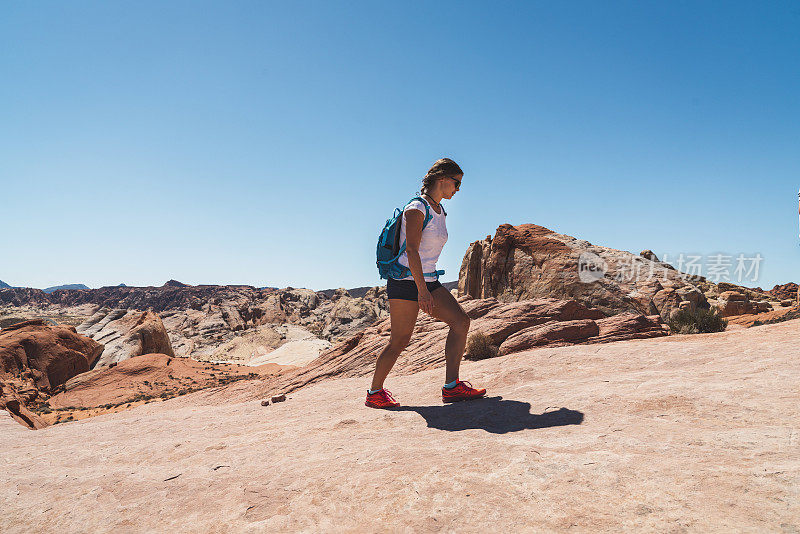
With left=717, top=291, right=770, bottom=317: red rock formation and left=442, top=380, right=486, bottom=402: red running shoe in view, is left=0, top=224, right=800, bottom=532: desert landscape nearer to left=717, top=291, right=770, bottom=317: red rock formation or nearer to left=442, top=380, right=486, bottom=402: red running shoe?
left=442, top=380, right=486, bottom=402: red running shoe

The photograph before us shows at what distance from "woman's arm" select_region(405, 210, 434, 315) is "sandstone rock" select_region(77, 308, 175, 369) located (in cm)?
2449

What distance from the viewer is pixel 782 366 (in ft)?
14.8

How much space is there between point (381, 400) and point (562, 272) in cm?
1220

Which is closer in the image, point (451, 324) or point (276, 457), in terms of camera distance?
point (276, 457)

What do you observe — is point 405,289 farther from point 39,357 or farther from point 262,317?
point 262,317

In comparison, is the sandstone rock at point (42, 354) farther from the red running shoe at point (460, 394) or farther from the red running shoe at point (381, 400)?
the red running shoe at point (460, 394)

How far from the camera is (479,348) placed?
27.2 ft

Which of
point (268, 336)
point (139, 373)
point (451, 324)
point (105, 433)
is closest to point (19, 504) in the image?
point (105, 433)

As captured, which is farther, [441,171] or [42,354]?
[42,354]

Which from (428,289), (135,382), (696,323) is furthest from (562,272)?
(135,382)

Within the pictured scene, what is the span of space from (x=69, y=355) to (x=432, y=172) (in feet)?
73.6

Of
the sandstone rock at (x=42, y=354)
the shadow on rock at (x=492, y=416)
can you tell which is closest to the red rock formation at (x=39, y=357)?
the sandstone rock at (x=42, y=354)

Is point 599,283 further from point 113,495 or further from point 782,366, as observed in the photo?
point 113,495

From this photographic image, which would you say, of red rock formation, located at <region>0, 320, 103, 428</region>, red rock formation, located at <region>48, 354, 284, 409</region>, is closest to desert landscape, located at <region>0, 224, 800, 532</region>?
red rock formation, located at <region>48, 354, 284, 409</region>
